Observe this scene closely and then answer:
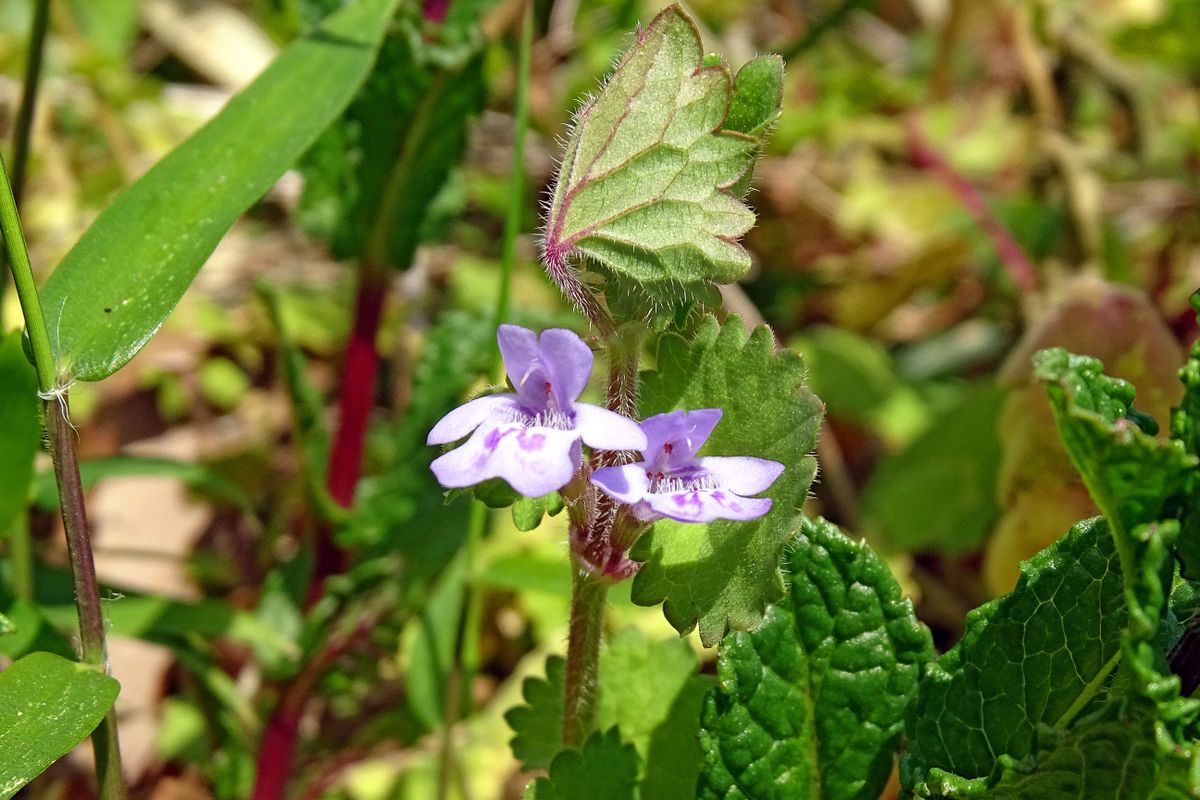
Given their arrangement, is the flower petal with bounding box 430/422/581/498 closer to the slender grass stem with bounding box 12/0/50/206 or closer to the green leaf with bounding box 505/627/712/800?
the green leaf with bounding box 505/627/712/800

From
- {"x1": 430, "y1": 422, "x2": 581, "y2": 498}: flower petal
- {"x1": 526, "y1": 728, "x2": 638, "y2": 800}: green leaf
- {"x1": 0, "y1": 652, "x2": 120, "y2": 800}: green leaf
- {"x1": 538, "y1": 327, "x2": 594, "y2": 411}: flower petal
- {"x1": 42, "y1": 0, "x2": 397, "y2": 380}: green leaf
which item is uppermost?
{"x1": 42, "y1": 0, "x2": 397, "y2": 380}: green leaf

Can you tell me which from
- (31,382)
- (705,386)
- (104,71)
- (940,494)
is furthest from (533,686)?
(104,71)

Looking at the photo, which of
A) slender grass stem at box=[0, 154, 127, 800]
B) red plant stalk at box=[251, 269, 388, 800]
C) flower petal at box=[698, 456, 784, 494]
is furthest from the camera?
red plant stalk at box=[251, 269, 388, 800]

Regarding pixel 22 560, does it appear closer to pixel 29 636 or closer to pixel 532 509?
pixel 29 636

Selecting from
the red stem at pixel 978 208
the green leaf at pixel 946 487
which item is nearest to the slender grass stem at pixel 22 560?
the green leaf at pixel 946 487

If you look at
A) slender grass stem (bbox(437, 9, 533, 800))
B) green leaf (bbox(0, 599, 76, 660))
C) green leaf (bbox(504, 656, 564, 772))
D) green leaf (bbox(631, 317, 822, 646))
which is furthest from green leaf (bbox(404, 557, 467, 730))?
green leaf (bbox(631, 317, 822, 646))
